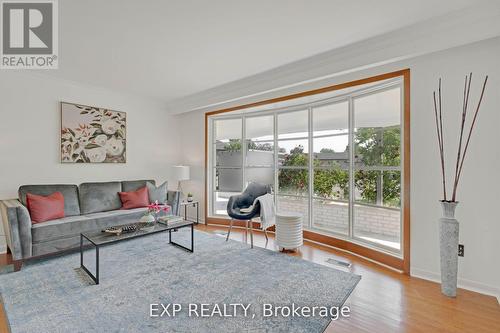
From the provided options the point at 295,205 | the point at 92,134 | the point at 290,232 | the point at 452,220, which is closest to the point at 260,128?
the point at 295,205

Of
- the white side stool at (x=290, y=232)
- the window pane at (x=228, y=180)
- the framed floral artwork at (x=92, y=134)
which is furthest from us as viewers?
the window pane at (x=228, y=180)

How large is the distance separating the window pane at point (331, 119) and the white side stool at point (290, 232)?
151 cm

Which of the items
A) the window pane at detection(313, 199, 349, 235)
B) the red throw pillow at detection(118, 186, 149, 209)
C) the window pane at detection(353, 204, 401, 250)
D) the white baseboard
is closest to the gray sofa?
the red throw pillow at detection(118, 186, 149, 209)

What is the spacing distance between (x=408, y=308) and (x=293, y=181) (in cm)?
255

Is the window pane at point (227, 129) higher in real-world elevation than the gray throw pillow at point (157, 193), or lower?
higher

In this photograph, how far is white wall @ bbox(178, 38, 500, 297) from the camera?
90.4 inches

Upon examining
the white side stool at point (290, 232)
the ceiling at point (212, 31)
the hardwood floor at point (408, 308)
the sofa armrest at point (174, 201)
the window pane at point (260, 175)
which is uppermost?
the ceiling at point (212, 31)

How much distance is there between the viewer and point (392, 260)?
2920mm

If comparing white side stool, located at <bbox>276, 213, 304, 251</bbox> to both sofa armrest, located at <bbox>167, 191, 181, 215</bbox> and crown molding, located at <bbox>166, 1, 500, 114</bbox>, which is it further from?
sofa armrest, located at <bbox>167, 191, 181, 215</bbox>

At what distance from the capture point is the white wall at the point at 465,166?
229cm

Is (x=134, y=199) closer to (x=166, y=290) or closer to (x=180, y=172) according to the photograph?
(x=180, y=172)

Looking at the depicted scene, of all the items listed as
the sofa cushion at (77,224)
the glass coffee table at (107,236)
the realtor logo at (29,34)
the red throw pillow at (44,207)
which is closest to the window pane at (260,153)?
the glass coffee table at (107,236)

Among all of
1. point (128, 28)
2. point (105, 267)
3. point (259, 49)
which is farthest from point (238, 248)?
point (128, 28)

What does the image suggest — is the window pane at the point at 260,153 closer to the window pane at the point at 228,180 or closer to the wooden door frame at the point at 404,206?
the window pane at the point at 228,180
